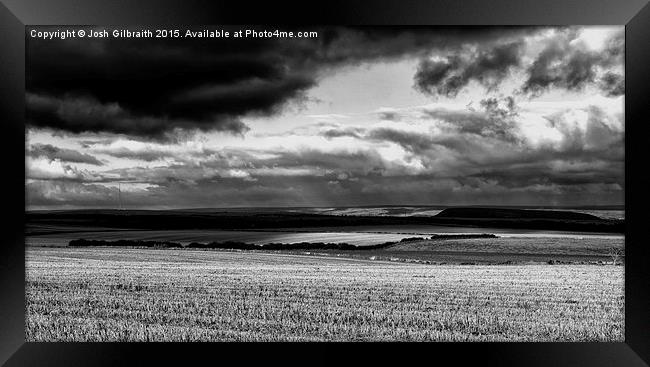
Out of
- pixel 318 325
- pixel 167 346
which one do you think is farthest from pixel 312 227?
pixel 167 346

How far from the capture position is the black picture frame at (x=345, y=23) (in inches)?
312

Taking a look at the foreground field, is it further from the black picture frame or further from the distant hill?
the distant hill

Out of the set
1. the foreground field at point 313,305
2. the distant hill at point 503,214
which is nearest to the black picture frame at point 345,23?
the foreground field at point 313,305

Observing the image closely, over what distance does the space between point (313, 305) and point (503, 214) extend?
14029 mm

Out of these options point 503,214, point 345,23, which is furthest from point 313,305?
point 503,214

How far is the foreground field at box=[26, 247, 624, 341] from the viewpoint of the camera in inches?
378

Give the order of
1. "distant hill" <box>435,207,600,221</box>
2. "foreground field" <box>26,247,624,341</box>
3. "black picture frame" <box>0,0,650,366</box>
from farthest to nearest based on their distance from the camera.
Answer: "distant hill" <box>435,207,600,221</box> < "foreground field" <box>26,247,624,341</box> < "black picture frame" <box>0,0,650,366</box>

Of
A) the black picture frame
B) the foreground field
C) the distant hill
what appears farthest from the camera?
the distant hill

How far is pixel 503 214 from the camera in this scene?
24156 millimetres

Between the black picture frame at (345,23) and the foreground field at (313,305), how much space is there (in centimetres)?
100

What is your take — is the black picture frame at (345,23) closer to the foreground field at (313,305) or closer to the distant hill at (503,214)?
the foreground field at (313,305)

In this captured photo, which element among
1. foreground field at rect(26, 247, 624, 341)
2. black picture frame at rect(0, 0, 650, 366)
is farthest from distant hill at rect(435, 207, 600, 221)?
black picture frame at rect(0, 0, 650, 366)

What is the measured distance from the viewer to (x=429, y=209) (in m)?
24.3

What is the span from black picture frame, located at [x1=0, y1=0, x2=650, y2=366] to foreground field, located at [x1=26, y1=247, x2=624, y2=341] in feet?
3.28
